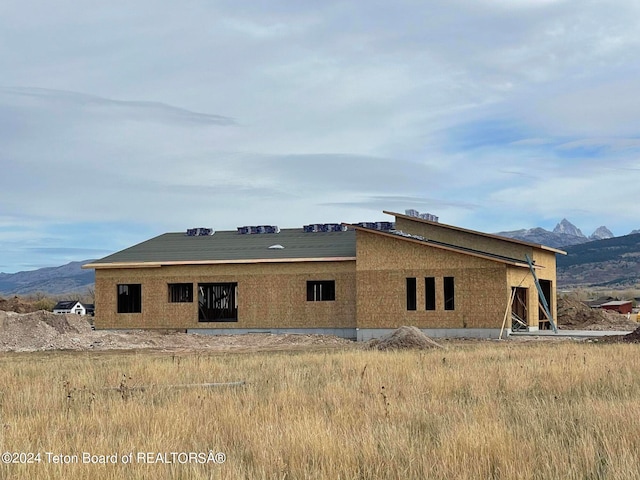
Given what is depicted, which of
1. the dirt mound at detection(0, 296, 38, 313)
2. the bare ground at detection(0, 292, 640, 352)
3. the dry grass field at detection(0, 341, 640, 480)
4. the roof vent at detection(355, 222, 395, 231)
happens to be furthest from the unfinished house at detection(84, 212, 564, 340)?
the dirt mound at detection(0, 296, 38, 313)

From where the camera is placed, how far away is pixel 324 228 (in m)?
44.6

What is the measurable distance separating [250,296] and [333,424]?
29205 millimetres

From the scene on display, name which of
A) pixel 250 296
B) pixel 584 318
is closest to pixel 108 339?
pixel 250 296

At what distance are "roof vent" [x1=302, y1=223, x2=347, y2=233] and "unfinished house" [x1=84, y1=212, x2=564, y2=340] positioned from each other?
0.06 m

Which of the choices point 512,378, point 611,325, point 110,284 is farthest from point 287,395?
point 611,325

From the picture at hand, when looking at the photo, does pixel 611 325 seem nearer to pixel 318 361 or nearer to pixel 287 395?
pixel 318 361

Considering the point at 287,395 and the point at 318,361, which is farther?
the point at 318,361

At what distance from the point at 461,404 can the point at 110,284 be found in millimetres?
32182

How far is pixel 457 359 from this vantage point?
20.1 meters

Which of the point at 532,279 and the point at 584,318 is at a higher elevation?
the point at 532,279

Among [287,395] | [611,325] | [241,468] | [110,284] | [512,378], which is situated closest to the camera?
[241,468]

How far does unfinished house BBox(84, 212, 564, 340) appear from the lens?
3503 cm

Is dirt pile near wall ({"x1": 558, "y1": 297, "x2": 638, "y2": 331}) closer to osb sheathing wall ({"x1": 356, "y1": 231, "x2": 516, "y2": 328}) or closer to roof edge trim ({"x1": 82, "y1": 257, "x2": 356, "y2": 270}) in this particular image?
osb sheathing wall ({"x1": 356, "y1": 231, "x2": 516, "y2": 328})

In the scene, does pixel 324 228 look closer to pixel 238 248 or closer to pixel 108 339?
pixel 238 248
